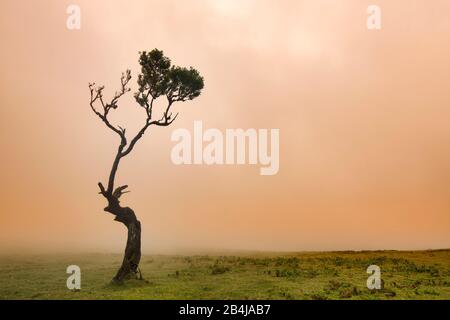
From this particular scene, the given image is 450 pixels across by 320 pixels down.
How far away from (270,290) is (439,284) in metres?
14.1

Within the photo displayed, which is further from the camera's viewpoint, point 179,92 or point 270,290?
point 179,92

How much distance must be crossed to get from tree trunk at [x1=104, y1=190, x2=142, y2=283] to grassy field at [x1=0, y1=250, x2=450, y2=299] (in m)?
1.04

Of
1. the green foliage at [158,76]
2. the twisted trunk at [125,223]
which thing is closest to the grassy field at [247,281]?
the twisted trunk at [125,223]

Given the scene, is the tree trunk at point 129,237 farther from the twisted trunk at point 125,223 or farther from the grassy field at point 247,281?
the grassy field at point 247,281

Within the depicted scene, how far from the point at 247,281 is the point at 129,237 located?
9.84 m

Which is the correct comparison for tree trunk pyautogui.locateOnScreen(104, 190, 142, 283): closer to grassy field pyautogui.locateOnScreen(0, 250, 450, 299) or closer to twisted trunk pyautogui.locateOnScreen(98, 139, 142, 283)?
twisted trunk pyautogui.locateOnScreen(98, 139, 142, 283)

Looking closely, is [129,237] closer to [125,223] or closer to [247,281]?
[125,223]

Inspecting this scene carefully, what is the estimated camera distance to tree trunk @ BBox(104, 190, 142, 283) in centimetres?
3238

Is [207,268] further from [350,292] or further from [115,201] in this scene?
[350,292]

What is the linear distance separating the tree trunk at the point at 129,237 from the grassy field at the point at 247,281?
1.04 meters
